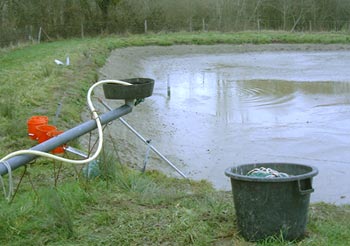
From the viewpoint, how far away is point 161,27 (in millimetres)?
42969

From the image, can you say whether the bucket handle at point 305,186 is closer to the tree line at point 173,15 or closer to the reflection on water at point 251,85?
the reflection on water at point 251,85

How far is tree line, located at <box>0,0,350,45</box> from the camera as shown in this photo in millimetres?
40250

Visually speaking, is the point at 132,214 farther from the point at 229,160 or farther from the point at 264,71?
the point at 264,71

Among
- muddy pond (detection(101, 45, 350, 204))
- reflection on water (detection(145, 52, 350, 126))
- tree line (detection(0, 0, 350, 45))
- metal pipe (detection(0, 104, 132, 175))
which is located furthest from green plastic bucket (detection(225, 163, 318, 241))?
tree line (detection(0, 0, 350, 45))

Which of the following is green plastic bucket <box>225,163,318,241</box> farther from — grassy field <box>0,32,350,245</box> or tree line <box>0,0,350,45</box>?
tree line <box>0,0,350,45</box>

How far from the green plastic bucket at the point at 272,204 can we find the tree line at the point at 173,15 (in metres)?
36.4

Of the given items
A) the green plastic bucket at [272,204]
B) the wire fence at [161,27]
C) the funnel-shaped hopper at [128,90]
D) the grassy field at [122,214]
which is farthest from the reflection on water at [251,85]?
the wire fence at [161,27]

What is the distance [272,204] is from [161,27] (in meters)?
39.4

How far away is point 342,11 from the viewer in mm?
43812

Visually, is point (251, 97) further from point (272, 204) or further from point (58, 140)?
point (272, 204)

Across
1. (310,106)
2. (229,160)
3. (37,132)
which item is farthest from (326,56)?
(37,132)

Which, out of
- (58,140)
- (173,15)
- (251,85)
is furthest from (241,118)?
(173,15)

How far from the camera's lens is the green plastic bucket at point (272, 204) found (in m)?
4.30

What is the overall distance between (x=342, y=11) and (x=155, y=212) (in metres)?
41.8
